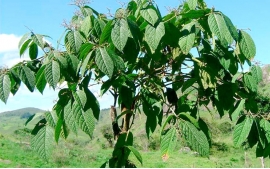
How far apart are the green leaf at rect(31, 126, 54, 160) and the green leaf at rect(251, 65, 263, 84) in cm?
64

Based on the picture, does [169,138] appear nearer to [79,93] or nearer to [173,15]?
[79,93]

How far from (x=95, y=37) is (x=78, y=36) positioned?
0.14m

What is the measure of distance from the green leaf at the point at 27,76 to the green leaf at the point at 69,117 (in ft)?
0.62

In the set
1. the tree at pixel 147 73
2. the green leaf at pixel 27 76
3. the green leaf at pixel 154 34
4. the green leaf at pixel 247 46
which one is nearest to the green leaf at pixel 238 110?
the tree at pixel 147 73

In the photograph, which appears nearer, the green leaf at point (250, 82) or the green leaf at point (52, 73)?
the green leaf at point (52, 73)

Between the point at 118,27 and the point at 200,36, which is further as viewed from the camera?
the point at 200,36

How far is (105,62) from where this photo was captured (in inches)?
31.2

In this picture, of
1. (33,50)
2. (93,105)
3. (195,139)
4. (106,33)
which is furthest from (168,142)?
(33,50)

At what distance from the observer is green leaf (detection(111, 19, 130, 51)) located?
0.81m

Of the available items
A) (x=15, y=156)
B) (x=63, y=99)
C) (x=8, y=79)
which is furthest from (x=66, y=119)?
(x=15, y=156)

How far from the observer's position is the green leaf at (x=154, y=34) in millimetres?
845

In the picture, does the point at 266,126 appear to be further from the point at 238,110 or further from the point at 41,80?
the point at 41,80

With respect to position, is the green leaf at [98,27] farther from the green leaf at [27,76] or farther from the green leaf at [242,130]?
the green leaf at [242,130]

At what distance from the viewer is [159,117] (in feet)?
3.70
